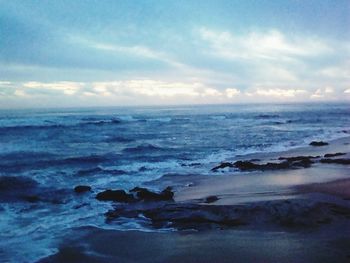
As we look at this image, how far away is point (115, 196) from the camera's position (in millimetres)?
14086

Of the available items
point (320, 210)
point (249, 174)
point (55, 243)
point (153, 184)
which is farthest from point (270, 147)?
point (55, 243)

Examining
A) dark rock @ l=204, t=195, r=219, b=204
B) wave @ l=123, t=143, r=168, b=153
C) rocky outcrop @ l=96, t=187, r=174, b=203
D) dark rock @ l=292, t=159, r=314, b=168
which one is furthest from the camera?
wave @ l=123, t=143, r=168, b=153

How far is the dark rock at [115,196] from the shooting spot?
13859 mm

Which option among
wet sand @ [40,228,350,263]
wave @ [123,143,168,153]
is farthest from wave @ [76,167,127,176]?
wet sand @ [40,228,350,263]

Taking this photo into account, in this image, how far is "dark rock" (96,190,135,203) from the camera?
13.9 meters

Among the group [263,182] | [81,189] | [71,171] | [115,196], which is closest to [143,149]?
[71,171]

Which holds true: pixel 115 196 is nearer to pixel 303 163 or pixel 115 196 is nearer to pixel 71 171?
pixel 71 171

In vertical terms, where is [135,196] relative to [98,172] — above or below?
above

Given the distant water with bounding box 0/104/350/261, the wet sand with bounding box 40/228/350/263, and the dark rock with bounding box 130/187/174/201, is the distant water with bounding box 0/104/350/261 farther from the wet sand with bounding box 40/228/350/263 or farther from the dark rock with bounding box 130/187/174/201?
the dark rock with bounding box 130/187/174/201

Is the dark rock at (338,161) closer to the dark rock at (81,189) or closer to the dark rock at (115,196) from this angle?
the dark rock at (115,196)

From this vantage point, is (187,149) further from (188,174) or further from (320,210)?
(320,210)

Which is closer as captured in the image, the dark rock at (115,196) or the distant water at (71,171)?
the distant water at (71,171)

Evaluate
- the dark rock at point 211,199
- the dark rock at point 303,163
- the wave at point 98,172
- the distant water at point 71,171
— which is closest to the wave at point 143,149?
the distant water at point 71,171

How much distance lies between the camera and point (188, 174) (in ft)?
62.5
